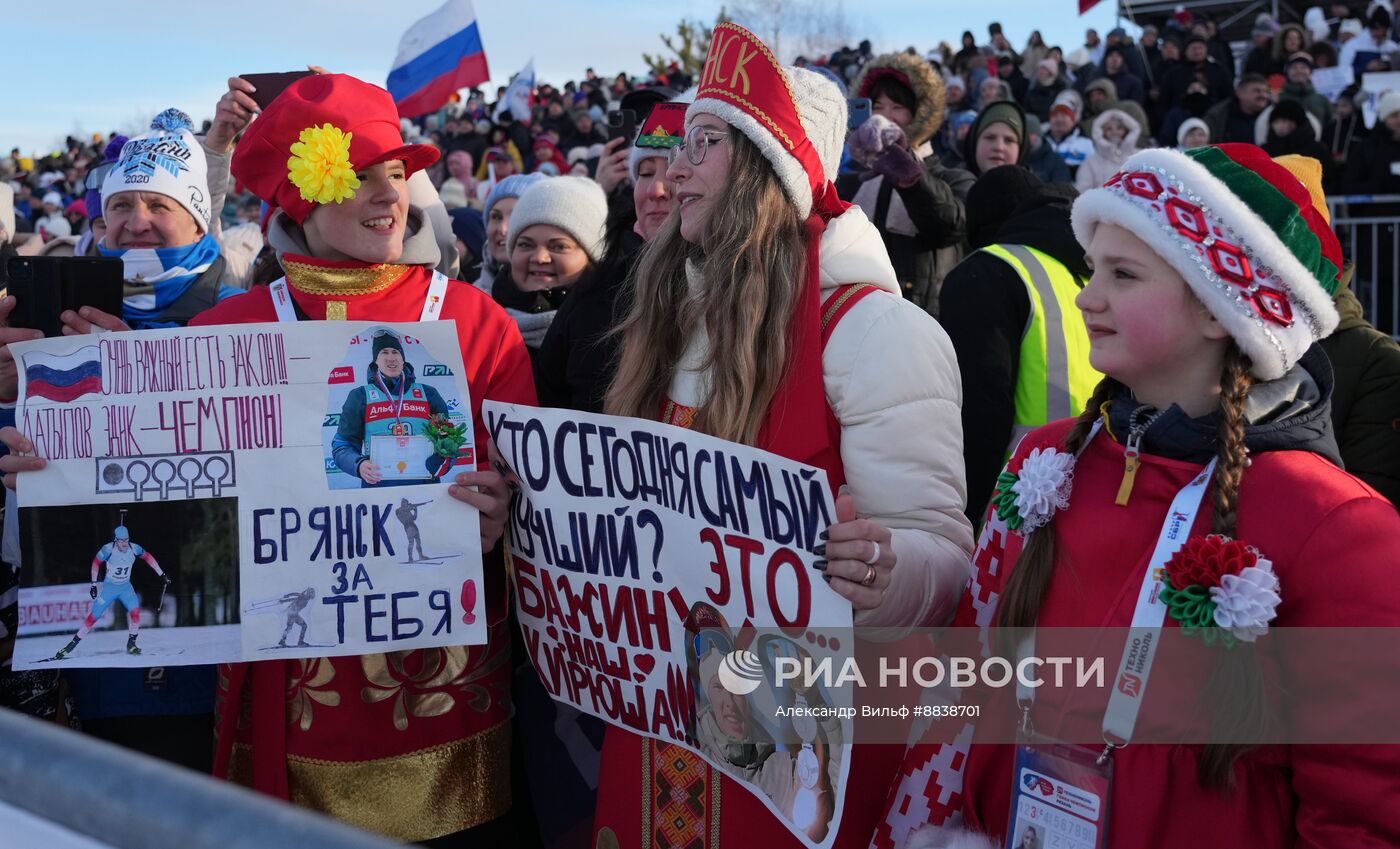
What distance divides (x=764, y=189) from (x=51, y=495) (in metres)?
1.70

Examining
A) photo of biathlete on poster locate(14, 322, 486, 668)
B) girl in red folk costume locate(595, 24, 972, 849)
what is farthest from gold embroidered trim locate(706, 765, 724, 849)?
photo of biathlete on poster locate(14, 322, 486, 668)

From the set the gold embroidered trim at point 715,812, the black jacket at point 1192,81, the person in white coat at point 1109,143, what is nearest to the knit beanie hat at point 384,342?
the gold embroidered trim at point 715,812

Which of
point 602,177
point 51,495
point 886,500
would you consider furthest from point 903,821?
point 602,177

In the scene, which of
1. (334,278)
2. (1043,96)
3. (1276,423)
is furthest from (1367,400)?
(1043,96)

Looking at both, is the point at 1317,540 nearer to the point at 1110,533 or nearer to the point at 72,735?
the point at 1110,533

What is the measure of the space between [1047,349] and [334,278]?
2183 mm

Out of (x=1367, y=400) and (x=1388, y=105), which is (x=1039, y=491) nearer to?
(x=1367, y=400)

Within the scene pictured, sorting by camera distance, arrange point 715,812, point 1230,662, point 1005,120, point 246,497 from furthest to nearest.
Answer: point 1005,120 < point 246,497 < point 715,812 < point 1230,662

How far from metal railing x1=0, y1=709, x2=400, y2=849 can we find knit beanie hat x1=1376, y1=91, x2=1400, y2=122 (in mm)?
10960

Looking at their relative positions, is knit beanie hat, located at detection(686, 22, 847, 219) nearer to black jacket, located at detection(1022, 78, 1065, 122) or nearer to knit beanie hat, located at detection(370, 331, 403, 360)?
knit beanie hat, located at detection(370, 331, 403, 360)

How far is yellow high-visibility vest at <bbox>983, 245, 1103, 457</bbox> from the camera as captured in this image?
3850 mm

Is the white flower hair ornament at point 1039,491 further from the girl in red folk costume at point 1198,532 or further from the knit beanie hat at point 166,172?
the knit beanie hat at point 166,172

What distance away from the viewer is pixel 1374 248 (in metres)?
9.47

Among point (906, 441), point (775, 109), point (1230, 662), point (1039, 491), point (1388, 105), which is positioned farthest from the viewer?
point (1388, 105)
